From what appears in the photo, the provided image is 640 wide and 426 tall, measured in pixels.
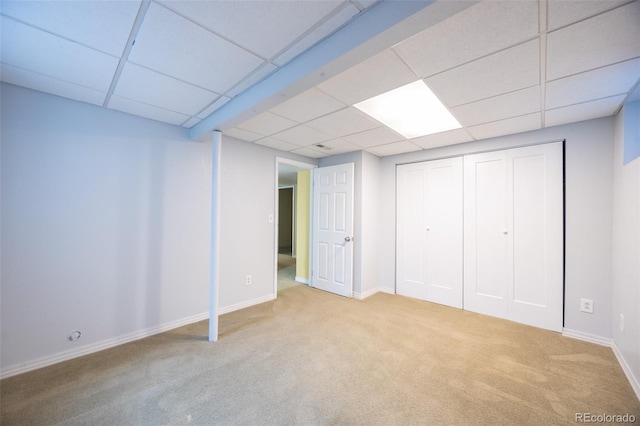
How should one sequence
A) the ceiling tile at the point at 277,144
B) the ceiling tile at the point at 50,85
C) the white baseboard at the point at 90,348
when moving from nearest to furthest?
1. the ceiling tile at the point at 50,85
2. the white baseboard at the point at 90,348
3. the ceiling tile at the point at 277,144

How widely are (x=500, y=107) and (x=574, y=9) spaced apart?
115 centimetres

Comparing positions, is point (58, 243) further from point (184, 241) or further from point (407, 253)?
point (407, 253)

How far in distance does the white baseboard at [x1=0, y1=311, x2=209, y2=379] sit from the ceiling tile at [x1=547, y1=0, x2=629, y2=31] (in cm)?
389

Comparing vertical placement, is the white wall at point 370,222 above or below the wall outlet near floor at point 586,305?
above

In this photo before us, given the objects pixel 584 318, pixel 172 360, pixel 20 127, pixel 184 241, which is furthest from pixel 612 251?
pixel 20 127

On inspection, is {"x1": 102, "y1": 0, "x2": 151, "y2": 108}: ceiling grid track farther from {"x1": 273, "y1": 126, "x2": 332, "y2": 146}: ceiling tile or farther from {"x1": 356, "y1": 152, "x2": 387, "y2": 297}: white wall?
{"x1": 356, "y1": 152, "x2": 387, "y2": 297}: white wall

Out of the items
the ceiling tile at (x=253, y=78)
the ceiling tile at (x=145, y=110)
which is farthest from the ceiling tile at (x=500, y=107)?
the ceiling tile at (x=145, y=110)

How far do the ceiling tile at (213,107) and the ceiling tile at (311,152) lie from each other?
149cm

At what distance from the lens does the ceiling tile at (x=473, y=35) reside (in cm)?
127

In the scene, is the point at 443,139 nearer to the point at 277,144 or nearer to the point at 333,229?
the point at 333,229

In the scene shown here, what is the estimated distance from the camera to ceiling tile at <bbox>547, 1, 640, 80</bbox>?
1.29 meters

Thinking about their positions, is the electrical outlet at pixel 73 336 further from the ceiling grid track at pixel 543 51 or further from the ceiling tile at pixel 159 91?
the ceiling grid track at pixel 543 51

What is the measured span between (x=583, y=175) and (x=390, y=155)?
229 centimetres

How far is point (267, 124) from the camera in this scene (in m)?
2.80
